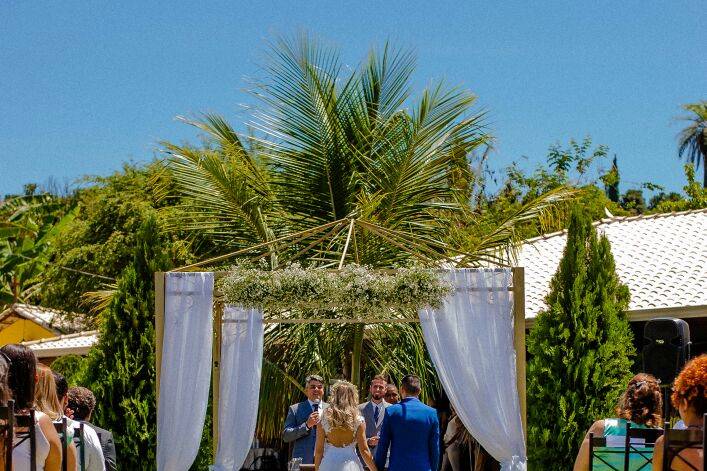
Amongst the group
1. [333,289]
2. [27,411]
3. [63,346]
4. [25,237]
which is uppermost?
[25,237]

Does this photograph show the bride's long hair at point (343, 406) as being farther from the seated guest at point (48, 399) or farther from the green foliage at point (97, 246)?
the green foliage at point (97, 246)

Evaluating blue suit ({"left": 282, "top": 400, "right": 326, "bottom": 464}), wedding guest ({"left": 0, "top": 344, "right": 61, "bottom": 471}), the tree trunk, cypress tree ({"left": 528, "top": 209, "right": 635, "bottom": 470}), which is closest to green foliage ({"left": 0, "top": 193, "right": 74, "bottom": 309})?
the tree trunk

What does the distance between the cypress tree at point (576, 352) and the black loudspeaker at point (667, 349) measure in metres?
2.20

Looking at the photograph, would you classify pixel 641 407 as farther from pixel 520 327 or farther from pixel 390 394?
pixel 390 394

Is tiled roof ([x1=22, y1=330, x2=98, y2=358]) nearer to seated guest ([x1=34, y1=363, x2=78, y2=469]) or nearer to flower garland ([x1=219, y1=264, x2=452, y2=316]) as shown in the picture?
flower garland ([x1=219, y1=264, x2=452, y2=316])

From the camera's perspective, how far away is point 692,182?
3061 centimetres

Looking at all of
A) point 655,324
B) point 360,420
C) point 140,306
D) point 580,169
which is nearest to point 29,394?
point 360,420

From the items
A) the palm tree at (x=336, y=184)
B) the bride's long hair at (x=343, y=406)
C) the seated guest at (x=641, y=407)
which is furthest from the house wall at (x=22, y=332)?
the seated guest at (x=641, y=407)

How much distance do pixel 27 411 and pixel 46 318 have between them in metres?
23.6

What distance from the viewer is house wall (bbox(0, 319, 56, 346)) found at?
87.0ft

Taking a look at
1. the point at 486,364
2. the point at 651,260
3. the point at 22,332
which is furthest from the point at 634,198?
the point at 486,364

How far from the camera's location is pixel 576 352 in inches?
496

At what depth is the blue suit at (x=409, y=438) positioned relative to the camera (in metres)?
9.62

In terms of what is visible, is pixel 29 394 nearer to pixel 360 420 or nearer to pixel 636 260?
pixel 360 420
